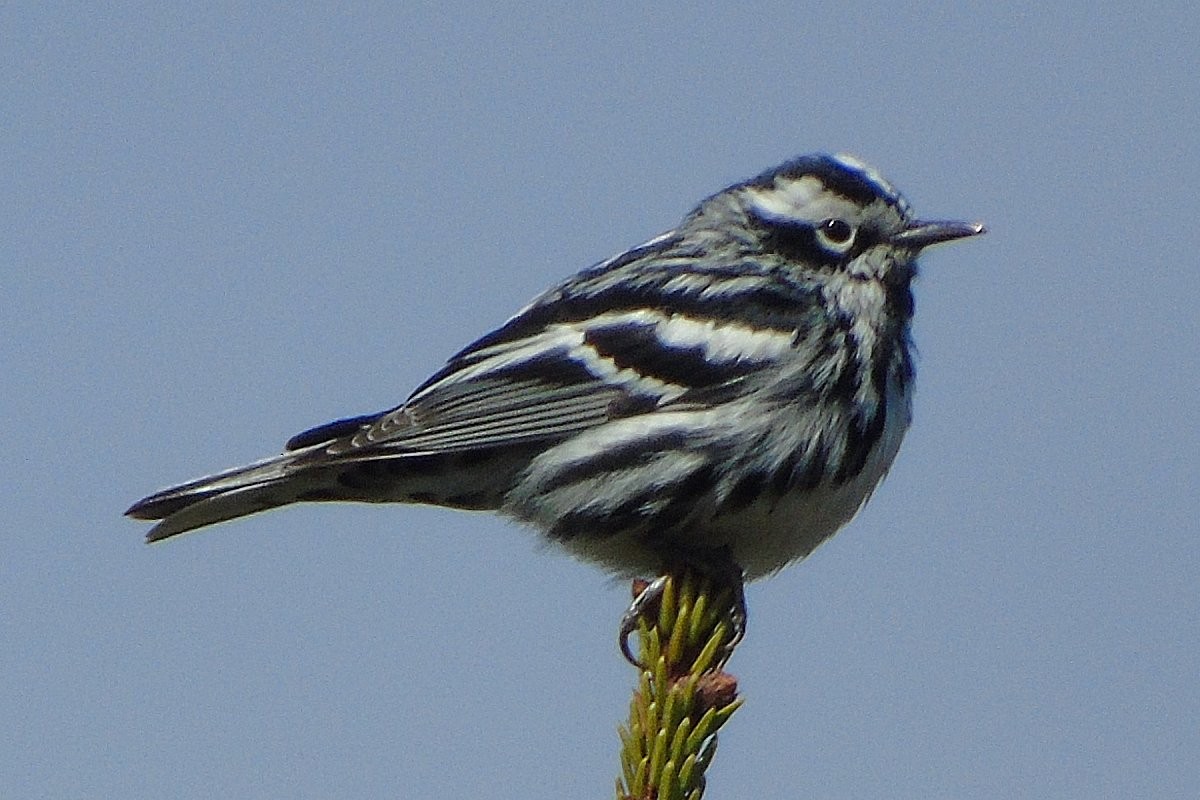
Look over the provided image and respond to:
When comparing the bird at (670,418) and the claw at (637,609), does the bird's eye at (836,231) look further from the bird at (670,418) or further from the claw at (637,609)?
the claw at (637,609)

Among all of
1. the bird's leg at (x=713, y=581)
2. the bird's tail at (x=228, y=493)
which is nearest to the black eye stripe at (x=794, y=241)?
A: the bird's leg at (x=713, y=581)

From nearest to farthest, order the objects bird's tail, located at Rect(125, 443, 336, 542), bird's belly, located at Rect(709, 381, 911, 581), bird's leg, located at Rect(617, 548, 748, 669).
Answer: bird's leg, located at Rect(617, 548, 748, 669), bird's belly, located at Rect(709, 381, 911, 581), bird's tail, located at Rect(125, 443, 336, 542)

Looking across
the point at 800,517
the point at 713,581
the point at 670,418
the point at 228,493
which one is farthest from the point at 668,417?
the point at 228,493

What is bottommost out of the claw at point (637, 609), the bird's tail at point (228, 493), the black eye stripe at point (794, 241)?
the claw at point (637, 609)

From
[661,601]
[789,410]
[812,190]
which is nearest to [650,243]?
[812,190]

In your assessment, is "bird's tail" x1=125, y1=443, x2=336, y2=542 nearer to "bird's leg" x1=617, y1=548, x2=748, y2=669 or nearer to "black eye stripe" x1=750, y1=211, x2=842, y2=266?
"bird's leg" x1=617, y1=548, x2=748, y2=669

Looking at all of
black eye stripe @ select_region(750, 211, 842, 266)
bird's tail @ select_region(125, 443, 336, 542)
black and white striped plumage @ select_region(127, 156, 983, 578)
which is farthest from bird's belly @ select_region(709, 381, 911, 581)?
bird's tail @ select_region(125, 443, 336, 542)
